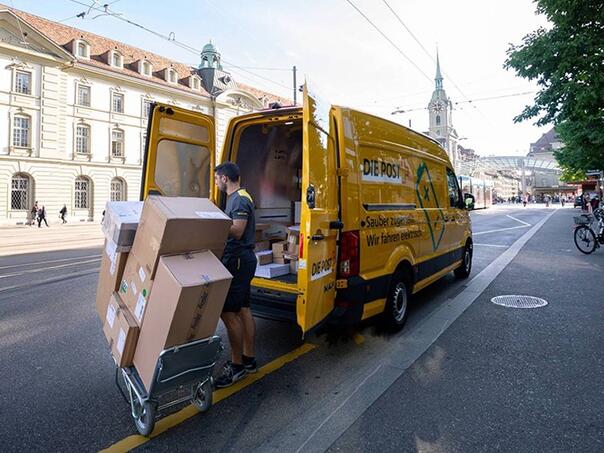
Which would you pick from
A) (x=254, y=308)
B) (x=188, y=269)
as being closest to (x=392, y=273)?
(x=254, y=308)

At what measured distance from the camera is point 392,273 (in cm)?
450

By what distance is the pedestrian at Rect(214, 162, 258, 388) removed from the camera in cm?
345

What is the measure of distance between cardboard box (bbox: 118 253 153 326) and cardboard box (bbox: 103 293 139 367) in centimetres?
4

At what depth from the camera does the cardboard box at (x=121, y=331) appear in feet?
9.09

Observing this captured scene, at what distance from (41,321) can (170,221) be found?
3.82 meters

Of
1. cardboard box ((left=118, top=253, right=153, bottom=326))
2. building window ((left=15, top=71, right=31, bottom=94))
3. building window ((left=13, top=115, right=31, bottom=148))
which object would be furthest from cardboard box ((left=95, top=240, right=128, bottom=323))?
building window ((left=15, top=71, right=31, bottom=94))

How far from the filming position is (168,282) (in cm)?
257

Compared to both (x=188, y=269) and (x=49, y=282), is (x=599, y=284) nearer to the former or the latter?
(x=188, y=269)

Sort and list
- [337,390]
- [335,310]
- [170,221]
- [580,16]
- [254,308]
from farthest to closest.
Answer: [580,16] < [254,308] < [335,310] < [337,390] < [170,221]

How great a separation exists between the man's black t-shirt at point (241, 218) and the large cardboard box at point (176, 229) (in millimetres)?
421

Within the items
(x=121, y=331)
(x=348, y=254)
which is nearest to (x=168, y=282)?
(x=121, y=331)

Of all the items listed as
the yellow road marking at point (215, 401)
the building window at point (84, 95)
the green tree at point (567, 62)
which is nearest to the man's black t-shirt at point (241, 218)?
the yellow road marking at point (215, 401)

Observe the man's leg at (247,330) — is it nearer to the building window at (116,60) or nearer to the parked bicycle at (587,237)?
the parked bicycle at (587,237)

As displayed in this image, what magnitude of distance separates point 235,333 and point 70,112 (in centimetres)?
3575
